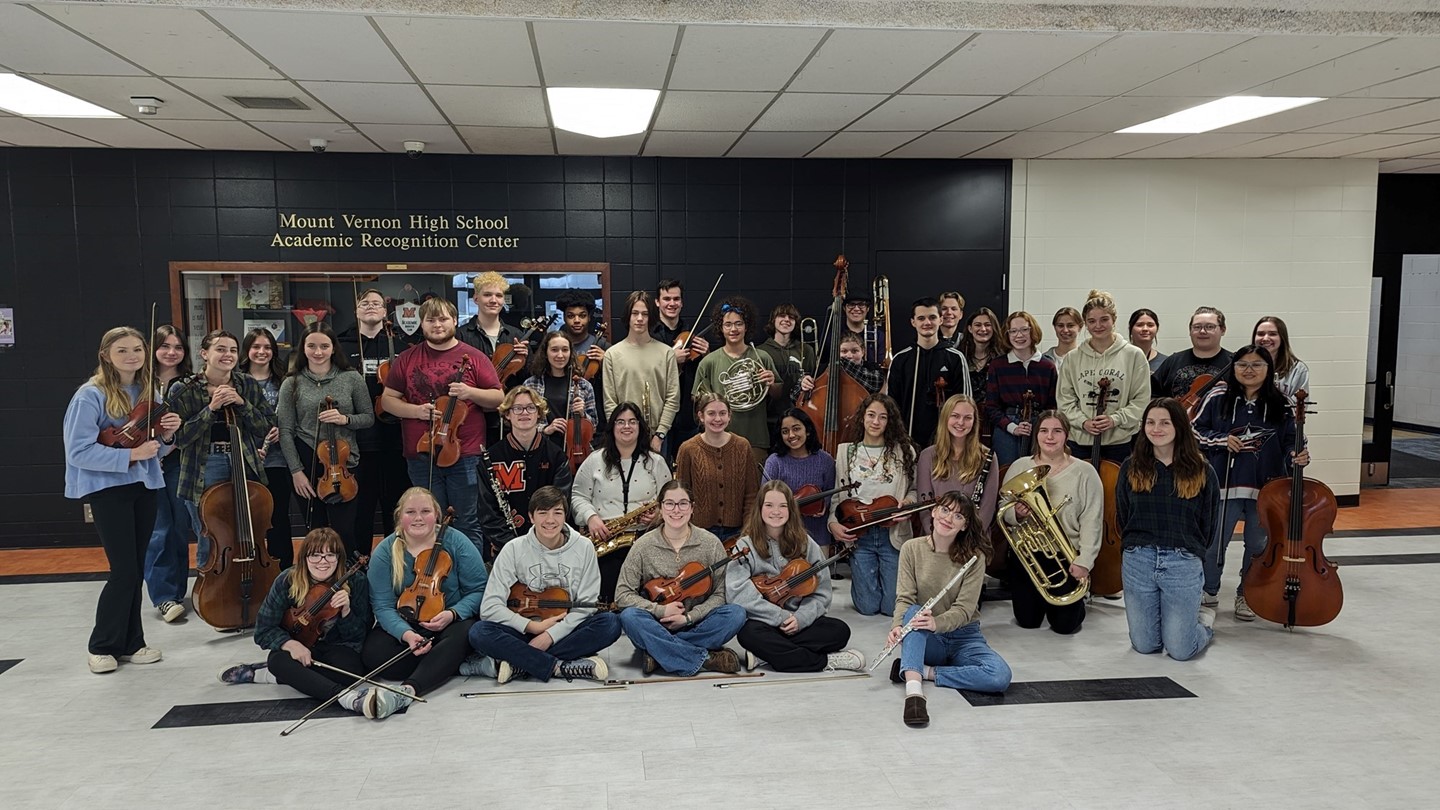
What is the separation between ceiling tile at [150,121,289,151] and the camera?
217 inches

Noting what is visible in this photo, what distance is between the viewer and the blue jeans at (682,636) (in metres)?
3.99

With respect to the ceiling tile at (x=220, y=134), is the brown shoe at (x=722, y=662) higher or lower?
lower

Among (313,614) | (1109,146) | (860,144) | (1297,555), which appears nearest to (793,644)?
(313,614)

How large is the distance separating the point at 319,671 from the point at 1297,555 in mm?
4469

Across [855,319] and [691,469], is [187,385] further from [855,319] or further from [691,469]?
[855,319]

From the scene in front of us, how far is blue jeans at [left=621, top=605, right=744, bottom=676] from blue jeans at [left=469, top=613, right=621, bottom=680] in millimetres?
99

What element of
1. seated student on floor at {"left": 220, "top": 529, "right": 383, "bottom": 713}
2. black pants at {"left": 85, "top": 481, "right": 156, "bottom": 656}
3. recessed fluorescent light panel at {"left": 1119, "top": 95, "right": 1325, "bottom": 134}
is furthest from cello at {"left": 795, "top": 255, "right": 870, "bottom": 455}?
black pants at {"left": 85, "top": 481, "right": 156, "bottom": 656}

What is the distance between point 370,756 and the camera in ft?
10.7

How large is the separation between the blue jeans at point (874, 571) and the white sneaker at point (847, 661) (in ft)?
2.85

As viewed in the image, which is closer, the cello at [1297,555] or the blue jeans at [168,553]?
the cello at [1297,555]

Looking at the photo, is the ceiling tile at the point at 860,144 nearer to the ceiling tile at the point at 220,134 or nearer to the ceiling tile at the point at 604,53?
the ceiling tile at the point at 604,53

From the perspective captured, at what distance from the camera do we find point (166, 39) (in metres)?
3.79

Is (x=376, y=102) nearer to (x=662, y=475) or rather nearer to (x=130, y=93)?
(x=130, y=93)

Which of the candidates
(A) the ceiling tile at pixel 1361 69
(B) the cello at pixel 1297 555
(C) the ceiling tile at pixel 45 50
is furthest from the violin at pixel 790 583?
(C) the ceiling tile at pixel 45 50
